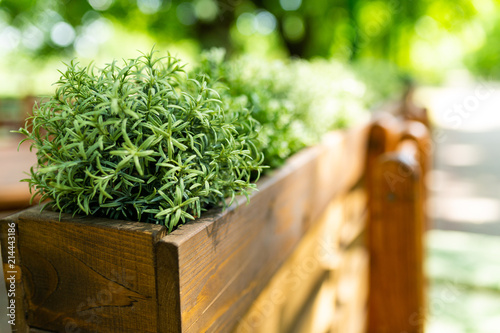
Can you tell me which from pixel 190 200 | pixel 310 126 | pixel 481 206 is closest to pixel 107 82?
pixel 190 200

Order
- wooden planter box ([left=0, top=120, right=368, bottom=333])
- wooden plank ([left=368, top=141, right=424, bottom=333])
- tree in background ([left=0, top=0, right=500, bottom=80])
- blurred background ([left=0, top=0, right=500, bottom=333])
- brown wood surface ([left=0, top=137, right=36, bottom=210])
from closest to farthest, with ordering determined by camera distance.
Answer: wooden planter box ([left=0, top=120, right=368, bottom=333]) → wooden plank ([left=368, top=141, right=424, bottom=333]) → brown wood surface ([left=0, top=137, right=36, bottom=210]) → blurred background ([left=0, top=0, right=500, bottom=333]) → tree in background ([left=0, top=0, right=500, bottom=80])

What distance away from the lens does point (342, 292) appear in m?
2.19

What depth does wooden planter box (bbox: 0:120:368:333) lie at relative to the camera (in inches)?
27.5

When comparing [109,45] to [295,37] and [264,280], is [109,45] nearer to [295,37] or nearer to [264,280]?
[295,37]

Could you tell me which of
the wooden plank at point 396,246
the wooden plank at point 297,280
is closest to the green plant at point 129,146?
the wooden plank at point 297,280

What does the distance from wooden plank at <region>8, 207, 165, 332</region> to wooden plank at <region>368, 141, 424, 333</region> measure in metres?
1.14

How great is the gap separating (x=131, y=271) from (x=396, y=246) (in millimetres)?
1325

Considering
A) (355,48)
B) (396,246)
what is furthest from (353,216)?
(355,48)

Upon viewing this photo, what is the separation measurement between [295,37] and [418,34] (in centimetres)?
399

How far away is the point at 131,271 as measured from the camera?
72 centimetres

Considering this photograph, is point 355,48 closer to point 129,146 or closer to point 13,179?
point 13,179

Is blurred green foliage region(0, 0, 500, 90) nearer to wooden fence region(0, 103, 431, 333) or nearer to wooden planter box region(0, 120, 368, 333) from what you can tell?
wooden fence region(0, 103, 431, 333)

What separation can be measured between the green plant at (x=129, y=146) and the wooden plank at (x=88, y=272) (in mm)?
41

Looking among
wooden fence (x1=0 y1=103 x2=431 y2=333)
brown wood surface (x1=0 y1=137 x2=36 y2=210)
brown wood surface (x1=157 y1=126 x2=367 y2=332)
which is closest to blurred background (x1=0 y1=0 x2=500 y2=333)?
brown wood surface (x1=0 y1=137 x2=36 y2=210)
